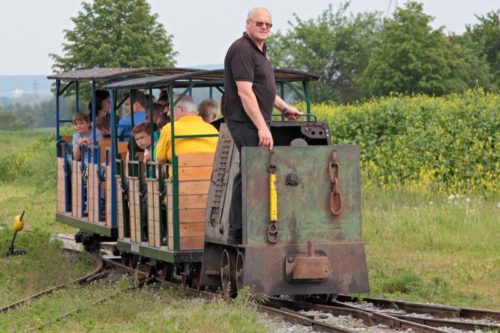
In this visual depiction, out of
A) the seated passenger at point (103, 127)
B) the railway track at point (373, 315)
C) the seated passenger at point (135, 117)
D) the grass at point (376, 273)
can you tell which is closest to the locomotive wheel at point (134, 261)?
the grass at point (376, 273)

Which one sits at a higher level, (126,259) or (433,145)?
(433,145)

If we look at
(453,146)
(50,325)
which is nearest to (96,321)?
(50,325)

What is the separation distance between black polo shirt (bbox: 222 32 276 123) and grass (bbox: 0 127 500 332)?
183cm

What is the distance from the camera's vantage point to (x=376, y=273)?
50.2 feet

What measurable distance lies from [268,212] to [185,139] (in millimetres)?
2156

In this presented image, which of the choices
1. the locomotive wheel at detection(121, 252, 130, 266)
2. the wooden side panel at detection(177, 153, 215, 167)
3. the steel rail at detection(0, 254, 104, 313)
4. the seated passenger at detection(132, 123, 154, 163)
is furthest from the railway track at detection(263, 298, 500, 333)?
the locomotive wheel at detection(121, 252, 130, 266)

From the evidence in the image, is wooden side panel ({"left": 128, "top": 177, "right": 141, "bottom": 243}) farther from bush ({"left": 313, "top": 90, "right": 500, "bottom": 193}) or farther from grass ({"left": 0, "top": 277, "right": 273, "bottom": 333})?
bush ({"left": 313, "top": 90, "right": 500, "bottom": 193})

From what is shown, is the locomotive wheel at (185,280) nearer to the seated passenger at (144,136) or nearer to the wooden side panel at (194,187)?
the wooden side panel at (194,187)

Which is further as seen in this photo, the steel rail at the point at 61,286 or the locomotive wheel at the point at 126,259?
the locomotive wheel at the point at 126,259

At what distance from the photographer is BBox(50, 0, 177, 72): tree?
216 feet

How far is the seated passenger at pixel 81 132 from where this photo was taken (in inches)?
719

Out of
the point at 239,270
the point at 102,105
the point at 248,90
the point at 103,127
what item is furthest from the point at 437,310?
the point at 102,105

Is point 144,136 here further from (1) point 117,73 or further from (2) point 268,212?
(2) point 268,212

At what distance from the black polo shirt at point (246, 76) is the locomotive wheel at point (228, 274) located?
1369mm
